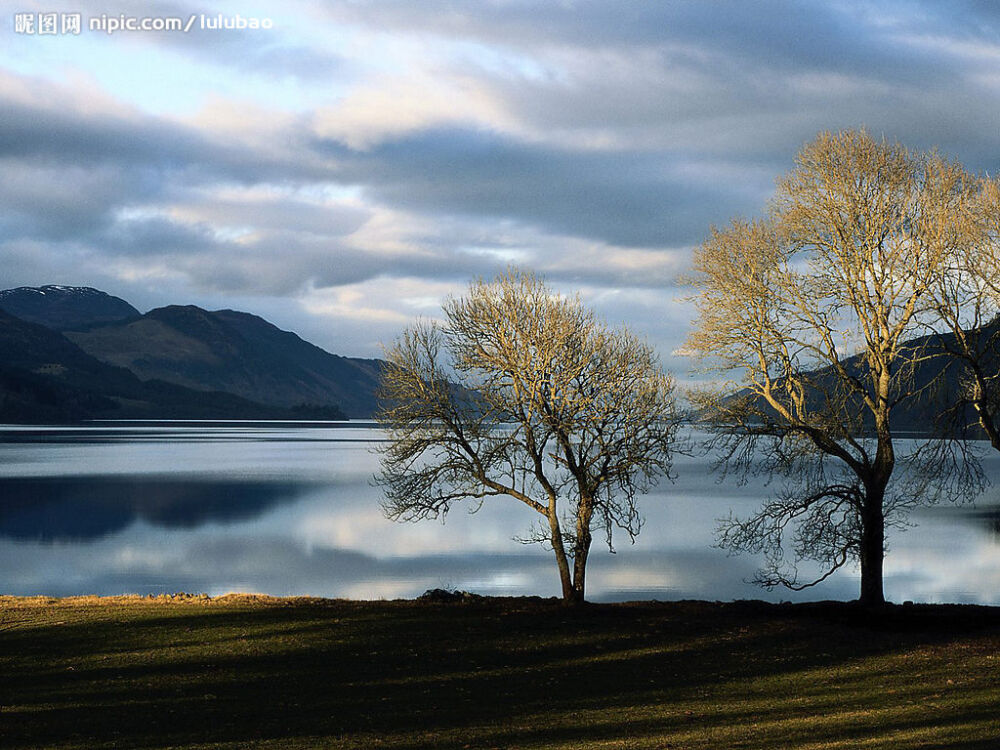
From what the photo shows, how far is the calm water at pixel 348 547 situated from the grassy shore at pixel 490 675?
13448 millimetres

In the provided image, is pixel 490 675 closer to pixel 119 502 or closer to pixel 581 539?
pixel 581 539

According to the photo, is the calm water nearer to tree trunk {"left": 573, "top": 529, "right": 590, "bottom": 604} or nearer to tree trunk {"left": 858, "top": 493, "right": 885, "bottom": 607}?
tree trunk {"left": 573, "top": 529, "right": 590, "bottom": 604}

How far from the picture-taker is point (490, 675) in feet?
59.9

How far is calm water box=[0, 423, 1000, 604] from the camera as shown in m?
39.7

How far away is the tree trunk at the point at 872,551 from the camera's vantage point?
2650cm

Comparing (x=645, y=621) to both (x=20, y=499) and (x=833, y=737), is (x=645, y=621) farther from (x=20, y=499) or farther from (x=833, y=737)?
(x=20, y=499)

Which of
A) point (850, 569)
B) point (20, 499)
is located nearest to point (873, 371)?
point (850, 569)

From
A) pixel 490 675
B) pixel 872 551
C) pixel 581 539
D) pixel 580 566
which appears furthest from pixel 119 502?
pixel 490 675

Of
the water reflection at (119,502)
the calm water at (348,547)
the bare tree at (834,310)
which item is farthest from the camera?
the water reflection at (119,502)

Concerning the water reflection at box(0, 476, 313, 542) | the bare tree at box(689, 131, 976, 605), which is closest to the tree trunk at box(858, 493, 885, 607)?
the bare tree at box(689, 131, 976, 605)

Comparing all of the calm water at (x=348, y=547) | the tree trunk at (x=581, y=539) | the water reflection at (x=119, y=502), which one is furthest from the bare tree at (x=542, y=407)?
the water reflection at (x=119, y=502)

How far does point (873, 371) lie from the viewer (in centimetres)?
2605

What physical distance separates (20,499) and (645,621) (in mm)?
59651

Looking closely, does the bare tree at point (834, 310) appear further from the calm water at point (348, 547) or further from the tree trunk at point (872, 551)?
the calm water at point (348, 547)
